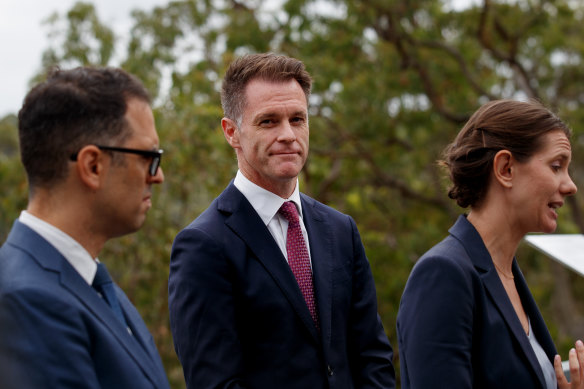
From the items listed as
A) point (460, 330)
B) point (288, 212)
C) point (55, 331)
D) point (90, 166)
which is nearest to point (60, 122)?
point (90, 166)

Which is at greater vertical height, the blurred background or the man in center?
the blurred background

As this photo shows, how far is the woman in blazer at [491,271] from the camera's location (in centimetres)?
264

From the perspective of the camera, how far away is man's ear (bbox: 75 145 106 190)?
208 centimetres

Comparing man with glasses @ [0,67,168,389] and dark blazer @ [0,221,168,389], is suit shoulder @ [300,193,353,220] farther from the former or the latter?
dark blazer @ [0,221,168,389]

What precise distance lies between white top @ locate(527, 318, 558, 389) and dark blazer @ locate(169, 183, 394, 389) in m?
0.60

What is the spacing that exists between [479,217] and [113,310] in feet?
5.17

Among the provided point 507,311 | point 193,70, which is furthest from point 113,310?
point 193,70

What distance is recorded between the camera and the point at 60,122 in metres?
2.07

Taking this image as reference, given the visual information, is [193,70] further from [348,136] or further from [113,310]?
[113,310]

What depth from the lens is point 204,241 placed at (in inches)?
110

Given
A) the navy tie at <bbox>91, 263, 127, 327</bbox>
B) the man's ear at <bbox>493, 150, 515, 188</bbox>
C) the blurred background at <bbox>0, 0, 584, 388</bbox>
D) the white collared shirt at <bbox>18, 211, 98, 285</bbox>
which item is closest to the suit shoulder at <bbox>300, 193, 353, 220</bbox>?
the man's ear at <bbox>493, 150, 515, 188</bbox>

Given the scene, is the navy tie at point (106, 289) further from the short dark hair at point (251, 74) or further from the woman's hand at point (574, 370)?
the woman's hand at point (574, 370)

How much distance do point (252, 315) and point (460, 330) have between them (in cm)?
77

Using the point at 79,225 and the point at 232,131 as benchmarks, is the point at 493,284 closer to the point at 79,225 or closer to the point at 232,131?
the point at 232,131
